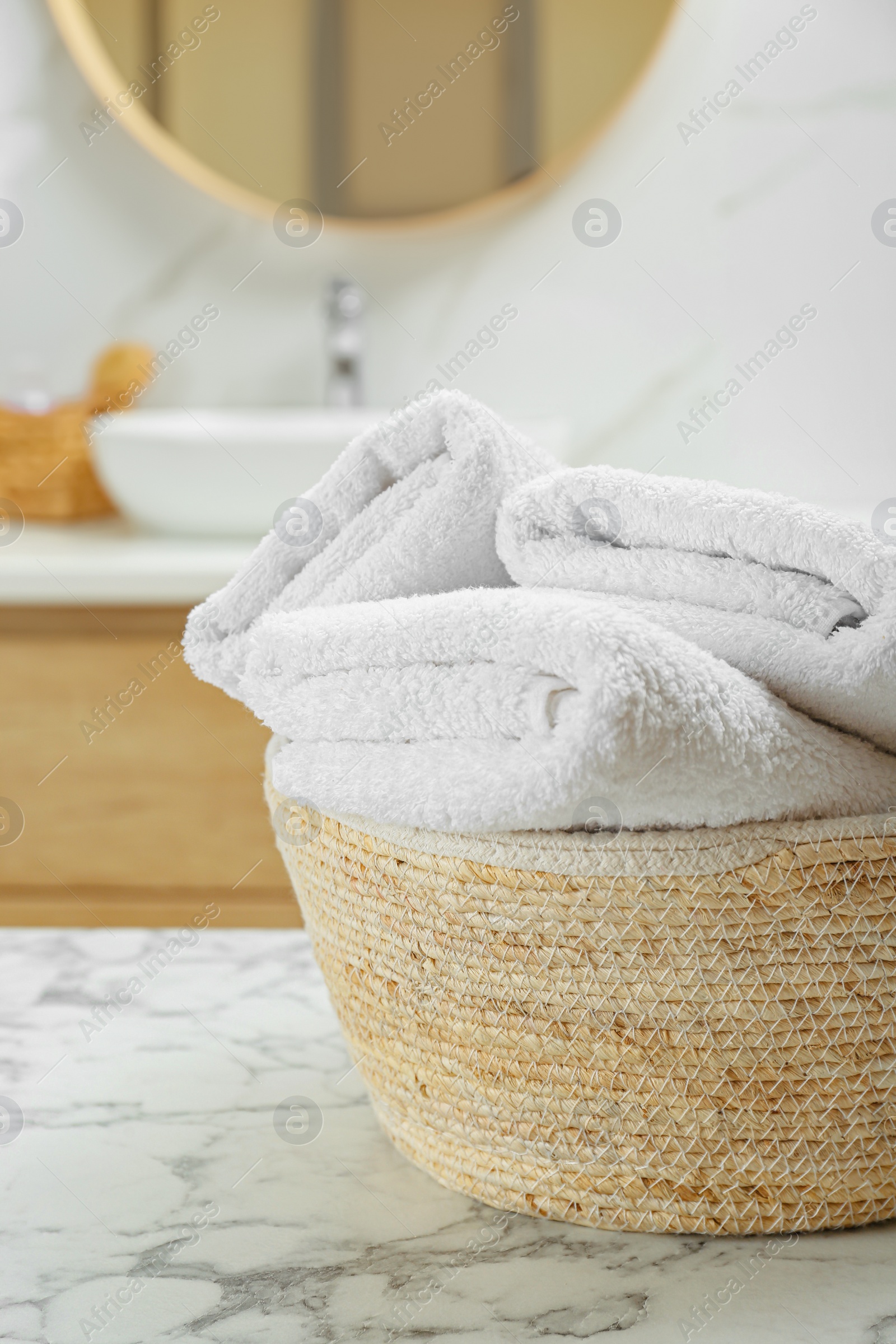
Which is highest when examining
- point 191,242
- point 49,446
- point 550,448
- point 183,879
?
point 191,242

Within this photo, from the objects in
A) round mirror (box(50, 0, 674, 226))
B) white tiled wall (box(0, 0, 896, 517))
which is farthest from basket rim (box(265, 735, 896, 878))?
round mirror (box(50, 0, 674, 226))

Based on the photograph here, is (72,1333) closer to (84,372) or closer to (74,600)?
(74,600)

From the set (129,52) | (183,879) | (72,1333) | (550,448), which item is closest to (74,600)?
(183,879)

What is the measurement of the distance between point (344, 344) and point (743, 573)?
124 centimetres

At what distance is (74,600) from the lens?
1307 millimetres

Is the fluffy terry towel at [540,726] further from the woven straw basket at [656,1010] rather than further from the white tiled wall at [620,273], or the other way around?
the white tiled wall at [620,273]

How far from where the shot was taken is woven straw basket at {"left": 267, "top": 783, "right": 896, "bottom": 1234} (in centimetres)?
45

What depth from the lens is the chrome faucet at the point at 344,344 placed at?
1627 mm

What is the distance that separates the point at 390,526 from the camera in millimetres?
587

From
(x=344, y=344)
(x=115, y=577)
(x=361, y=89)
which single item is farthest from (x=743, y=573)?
(x=361, y=89)

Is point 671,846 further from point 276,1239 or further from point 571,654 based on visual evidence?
point 276,1239

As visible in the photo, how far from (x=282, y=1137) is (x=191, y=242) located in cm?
142

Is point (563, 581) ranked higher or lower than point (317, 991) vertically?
higher

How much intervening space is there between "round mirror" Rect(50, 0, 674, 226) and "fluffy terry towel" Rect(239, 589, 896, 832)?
4.24 feet
